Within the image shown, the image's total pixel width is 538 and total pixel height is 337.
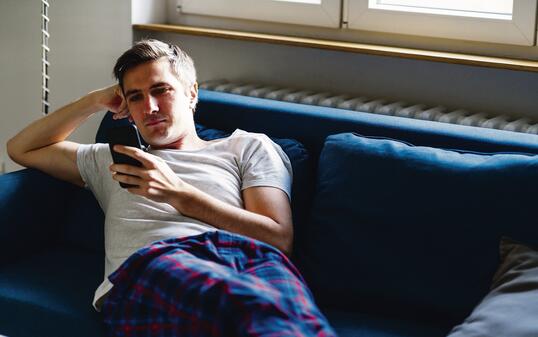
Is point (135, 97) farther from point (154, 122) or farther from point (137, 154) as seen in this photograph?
point (137, 154)

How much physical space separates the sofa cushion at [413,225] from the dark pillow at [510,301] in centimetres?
7

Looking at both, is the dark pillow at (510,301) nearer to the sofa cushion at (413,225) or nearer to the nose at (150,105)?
A: the sofa cushion at (413,225)

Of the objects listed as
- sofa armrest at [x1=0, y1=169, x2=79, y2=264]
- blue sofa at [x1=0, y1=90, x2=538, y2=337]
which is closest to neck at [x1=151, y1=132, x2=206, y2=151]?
→ blue sofa at [x1=0, y1=90, x2=538, y2=337]

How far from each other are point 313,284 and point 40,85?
6.14 ft

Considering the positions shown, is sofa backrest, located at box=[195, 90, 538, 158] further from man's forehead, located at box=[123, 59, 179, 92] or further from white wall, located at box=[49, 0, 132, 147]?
white wall, located at box=[49, 0, 132, 147]

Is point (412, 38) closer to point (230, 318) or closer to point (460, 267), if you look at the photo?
point (460, 267)

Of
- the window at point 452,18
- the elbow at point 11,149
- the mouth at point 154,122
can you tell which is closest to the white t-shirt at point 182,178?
the mouth at point 154,122

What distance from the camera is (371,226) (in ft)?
7.23

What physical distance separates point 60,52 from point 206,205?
1.59 metres

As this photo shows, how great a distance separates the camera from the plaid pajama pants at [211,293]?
178 cm

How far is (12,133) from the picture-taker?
3824 mm

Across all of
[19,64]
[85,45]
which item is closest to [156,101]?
[85,45]

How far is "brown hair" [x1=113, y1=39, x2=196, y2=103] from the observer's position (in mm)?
2387

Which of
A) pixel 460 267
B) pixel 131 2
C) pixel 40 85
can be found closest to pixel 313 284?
pixel 460 267
